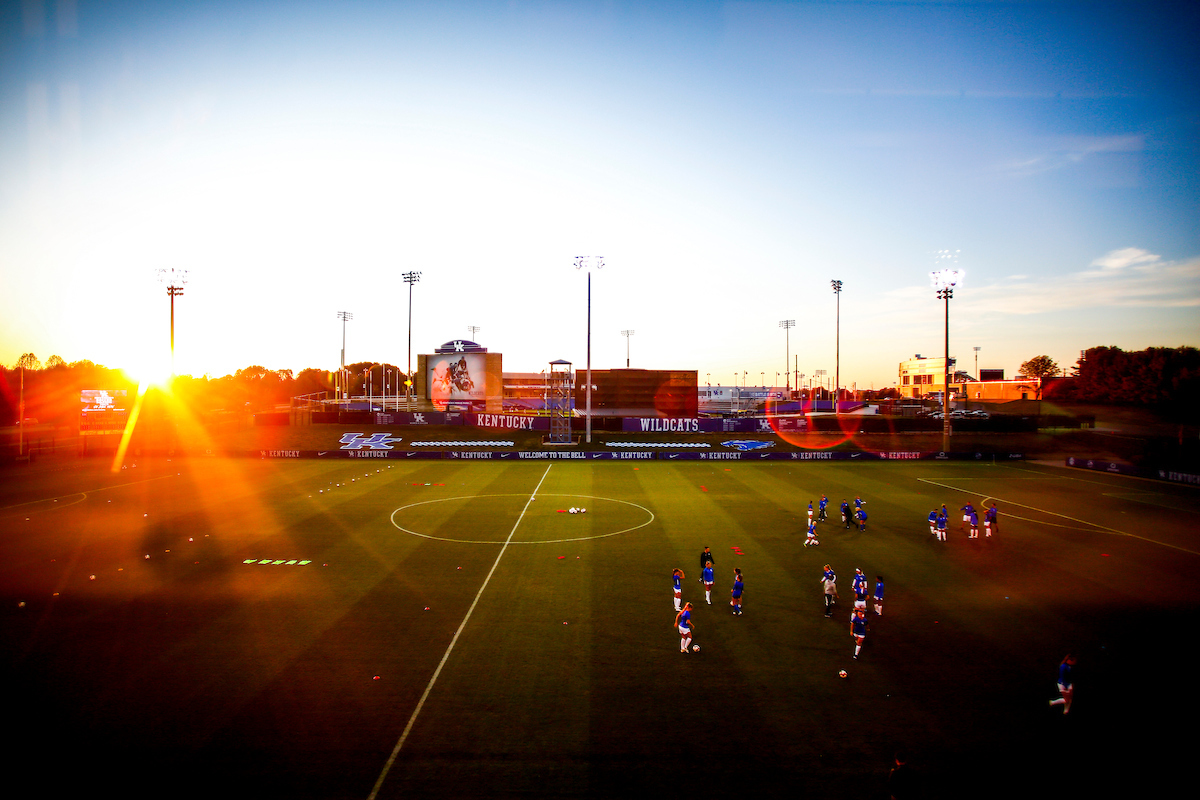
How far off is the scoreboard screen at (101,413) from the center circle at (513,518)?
61.2 meters

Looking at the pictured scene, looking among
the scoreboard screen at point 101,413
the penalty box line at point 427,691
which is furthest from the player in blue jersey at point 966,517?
the scoreboard screen at point 101,413

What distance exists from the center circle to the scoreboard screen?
201 ft

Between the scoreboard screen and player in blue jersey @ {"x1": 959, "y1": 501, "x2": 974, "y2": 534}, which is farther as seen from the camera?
the scoreboard screen

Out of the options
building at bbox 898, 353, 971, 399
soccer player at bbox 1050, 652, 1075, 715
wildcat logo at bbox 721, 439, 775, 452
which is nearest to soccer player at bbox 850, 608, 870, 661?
soccer player at bbox 1050, 652, 1075, 715

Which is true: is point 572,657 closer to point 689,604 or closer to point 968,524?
point 689,604

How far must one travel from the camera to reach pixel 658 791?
28.9 ft

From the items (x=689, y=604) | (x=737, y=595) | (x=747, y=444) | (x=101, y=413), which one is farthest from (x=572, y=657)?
(x=101, y=413)

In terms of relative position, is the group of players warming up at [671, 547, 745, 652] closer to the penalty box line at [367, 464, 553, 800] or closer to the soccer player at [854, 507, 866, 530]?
the penalty box line at [367, 464, 553, 800]

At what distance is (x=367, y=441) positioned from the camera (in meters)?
60.1

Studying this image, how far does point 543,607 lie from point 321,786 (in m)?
7.75

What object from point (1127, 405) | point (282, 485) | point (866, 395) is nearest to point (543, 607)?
point (282, 485)

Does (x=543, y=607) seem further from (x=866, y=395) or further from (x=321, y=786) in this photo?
(x=866, y=395)

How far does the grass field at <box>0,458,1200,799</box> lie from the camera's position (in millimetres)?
9391

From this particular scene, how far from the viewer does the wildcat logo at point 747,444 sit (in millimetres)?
58000
